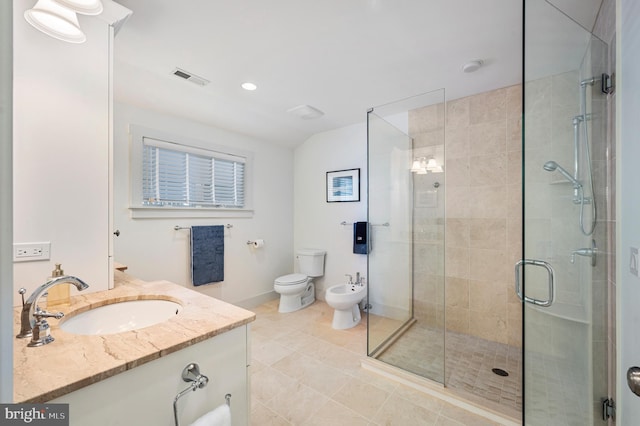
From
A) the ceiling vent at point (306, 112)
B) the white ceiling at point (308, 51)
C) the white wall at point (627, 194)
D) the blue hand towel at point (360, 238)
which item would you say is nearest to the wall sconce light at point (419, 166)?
the white ceiling at point (308, 51)

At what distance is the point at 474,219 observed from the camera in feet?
8.17

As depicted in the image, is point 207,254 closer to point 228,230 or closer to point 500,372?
point 228,230

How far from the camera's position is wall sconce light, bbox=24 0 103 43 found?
104cm

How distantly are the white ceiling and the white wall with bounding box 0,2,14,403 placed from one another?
145 cm

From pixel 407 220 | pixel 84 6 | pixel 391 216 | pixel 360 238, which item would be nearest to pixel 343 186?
pixel 360 238

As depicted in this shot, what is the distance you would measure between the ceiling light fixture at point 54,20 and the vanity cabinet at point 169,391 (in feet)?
4.52

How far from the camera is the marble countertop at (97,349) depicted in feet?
2.15

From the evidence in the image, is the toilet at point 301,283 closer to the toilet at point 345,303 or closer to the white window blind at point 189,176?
the toilet at point 345,303

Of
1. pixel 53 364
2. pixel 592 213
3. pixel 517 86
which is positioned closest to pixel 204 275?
pixel 53 364

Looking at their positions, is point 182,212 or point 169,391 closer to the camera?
point 169,391

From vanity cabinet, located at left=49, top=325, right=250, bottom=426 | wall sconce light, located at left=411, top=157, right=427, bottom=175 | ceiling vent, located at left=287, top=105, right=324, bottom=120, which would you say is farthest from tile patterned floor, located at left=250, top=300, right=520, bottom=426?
ceiling vent, located at left=287, top=105, right=324, bottom=120

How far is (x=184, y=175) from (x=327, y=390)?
7.92 feet

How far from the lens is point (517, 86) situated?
228cm

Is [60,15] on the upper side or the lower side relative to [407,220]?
upper
